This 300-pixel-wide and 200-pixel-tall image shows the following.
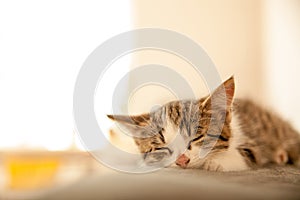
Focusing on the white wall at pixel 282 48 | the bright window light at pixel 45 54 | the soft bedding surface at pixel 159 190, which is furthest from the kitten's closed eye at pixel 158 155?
the white wall at pixel 282 48

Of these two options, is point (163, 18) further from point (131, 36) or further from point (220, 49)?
point (220, 49)

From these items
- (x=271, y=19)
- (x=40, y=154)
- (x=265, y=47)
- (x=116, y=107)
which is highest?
(x=271, y=19)

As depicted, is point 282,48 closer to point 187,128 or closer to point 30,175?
point 187,128

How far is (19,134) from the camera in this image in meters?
1.05

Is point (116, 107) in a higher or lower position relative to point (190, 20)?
lower

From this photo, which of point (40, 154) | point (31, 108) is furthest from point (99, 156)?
point (31, 108)

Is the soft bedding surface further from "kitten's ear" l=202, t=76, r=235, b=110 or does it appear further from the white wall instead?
the white wall

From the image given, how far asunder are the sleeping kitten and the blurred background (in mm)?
235

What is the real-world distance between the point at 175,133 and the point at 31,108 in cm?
65

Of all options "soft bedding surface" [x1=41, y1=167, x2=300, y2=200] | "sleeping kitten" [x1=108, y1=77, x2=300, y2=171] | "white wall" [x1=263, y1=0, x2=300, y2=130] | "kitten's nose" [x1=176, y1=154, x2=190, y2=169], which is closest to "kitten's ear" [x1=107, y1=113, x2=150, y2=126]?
"sleeping kitten" [x1=108, y1=77, x2=300, y2=171]

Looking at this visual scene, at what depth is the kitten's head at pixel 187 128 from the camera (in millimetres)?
655

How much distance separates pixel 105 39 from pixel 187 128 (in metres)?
0.61

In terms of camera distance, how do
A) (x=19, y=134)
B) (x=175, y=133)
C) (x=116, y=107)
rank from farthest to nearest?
(x=19, y=134), (x=116, y=107), (x=175, y=133)

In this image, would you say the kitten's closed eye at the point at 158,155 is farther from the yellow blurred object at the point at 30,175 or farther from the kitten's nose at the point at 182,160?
the yellow blurred object at the point at 30,175
